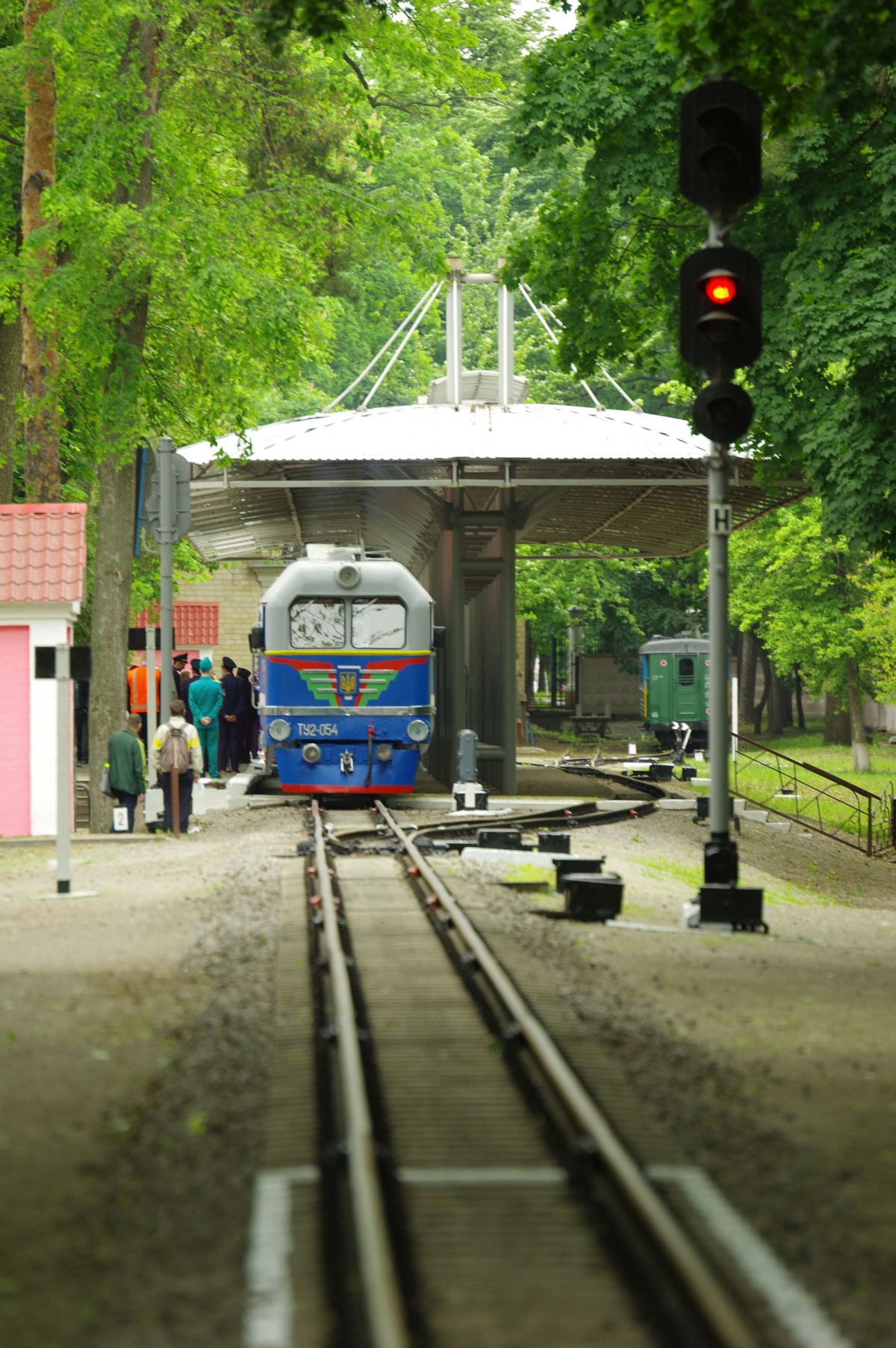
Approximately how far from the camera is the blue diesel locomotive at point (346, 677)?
20.4m

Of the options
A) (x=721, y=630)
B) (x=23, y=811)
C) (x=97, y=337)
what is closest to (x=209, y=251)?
(x=97, y=337)

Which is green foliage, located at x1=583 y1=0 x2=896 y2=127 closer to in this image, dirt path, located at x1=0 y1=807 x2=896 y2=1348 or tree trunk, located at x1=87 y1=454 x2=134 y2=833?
dirt path, located at x1=0 y1=807 x2=896 y2=1348

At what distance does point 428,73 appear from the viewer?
20.7 meters

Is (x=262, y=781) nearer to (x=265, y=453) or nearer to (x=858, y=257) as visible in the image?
(x=265, y=453)

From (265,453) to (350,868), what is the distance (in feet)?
33.7

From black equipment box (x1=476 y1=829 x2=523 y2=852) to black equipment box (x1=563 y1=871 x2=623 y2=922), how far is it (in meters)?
3.55

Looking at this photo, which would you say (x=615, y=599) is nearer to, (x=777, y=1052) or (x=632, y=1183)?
(x=777, y=1052)

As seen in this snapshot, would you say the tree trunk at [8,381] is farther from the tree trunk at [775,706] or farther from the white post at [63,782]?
the tree trunk at [775,706]

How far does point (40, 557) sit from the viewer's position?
17.5m

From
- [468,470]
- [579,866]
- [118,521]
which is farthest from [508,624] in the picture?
[579,866]

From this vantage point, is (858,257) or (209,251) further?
(209,251)

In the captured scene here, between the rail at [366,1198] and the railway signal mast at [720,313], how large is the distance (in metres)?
3.45

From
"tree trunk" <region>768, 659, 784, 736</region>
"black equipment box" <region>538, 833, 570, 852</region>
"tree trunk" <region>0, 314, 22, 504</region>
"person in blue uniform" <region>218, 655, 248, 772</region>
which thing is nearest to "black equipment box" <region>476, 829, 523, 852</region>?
"black equipment box" <region>538, 833, 570, 852</region>

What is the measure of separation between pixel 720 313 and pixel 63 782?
6.17 metres
